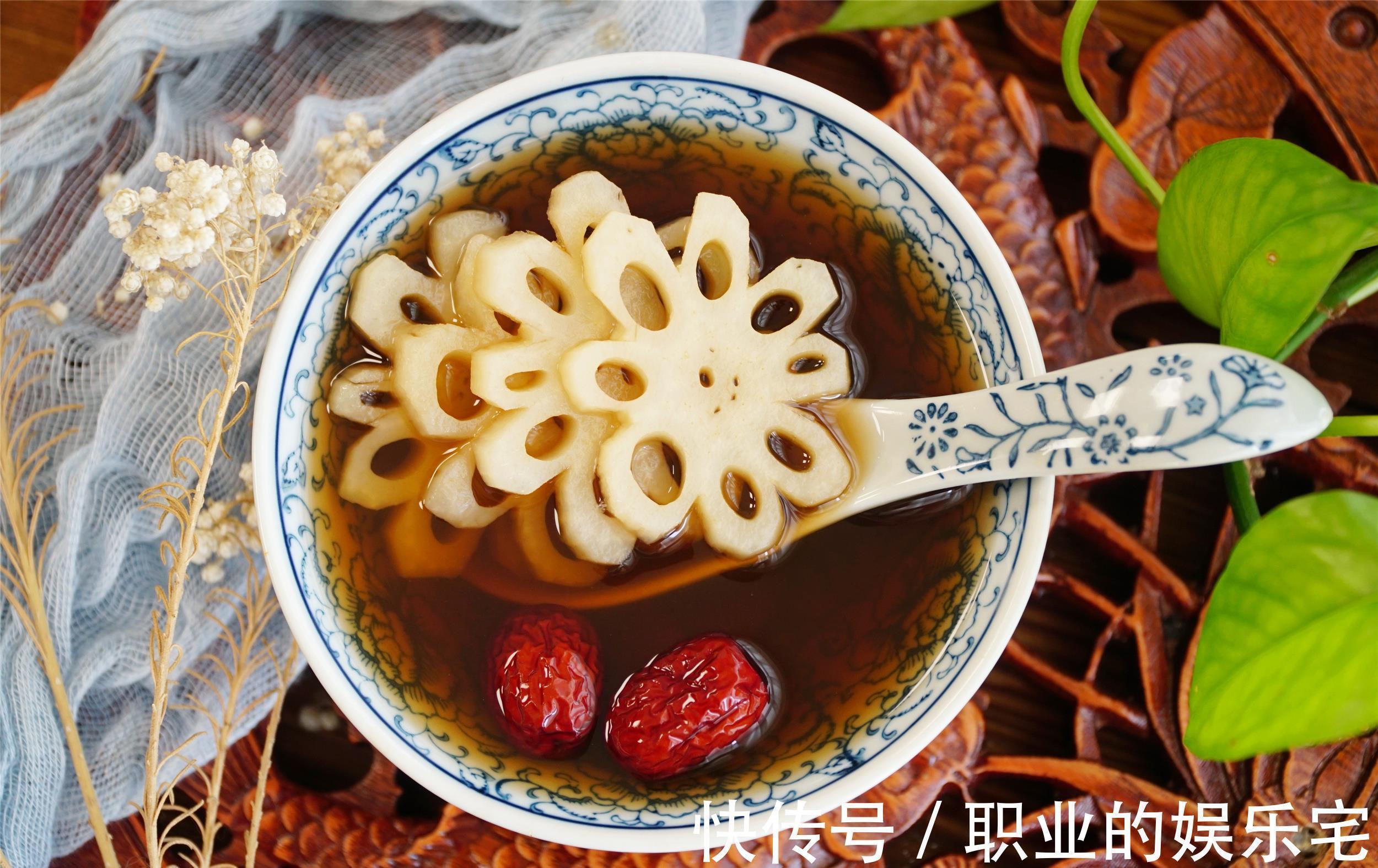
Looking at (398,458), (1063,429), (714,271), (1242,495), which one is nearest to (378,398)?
(398,458)

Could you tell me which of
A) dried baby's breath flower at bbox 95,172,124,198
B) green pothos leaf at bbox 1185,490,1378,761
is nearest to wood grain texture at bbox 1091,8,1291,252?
green pothos leaf at bbox 1185,490,1378,761

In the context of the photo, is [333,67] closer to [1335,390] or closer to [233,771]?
[233,771]

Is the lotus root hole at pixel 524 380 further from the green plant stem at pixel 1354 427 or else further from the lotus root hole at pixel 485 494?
the green plant stem at pixel 1354 427

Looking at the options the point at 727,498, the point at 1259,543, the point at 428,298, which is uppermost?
the point at 428,298

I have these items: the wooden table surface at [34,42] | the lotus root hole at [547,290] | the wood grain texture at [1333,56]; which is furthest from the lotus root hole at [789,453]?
the wooden table surface at [34,42]

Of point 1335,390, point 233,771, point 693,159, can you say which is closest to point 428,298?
point 693,159

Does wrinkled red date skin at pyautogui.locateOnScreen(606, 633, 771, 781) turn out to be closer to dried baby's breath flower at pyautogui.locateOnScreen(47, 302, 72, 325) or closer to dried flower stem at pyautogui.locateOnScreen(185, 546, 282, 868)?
dried flower stem at pyautogui.locateOnScreen(185, 546, 282, 868)
